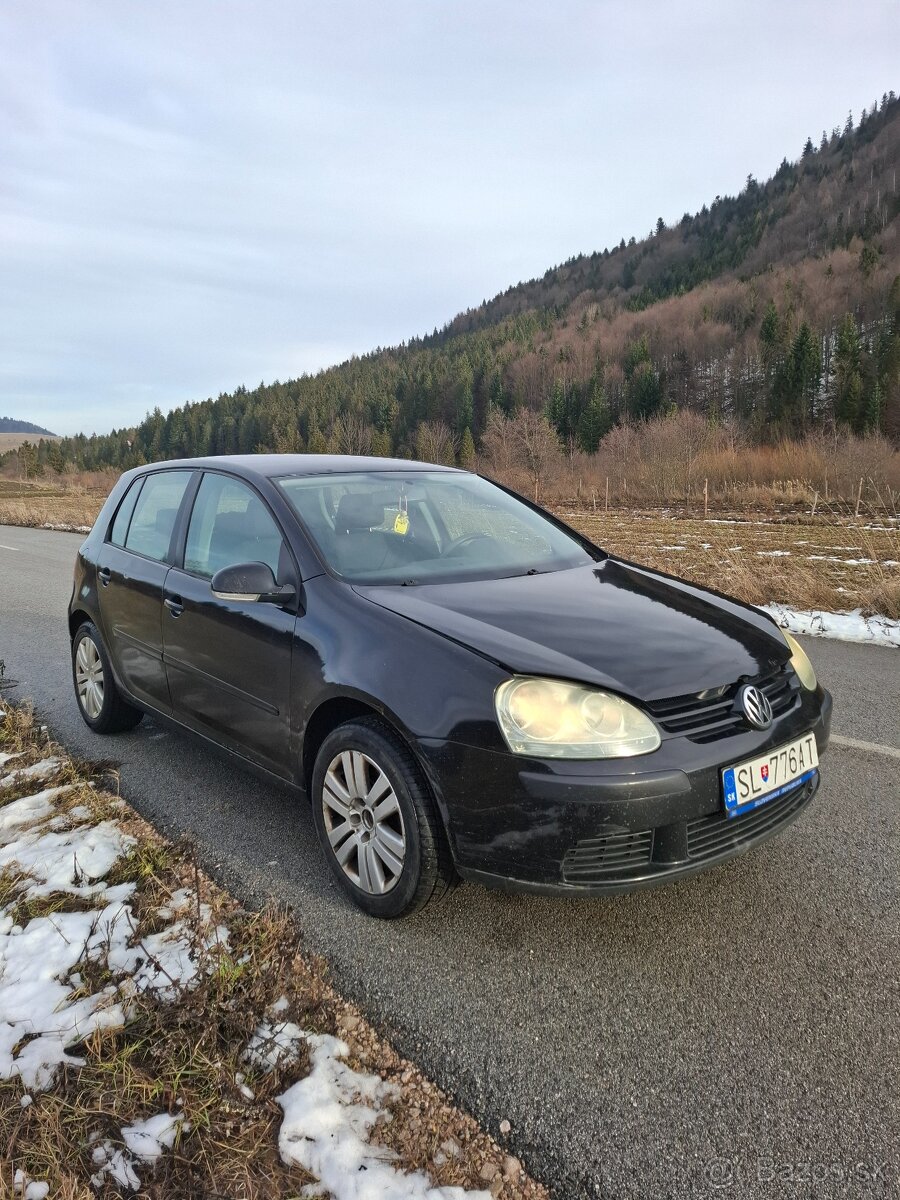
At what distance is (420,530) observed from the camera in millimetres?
3488

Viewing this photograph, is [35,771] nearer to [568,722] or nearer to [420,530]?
[420,530]

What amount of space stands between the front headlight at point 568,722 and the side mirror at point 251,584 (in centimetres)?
109

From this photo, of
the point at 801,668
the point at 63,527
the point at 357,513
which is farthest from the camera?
the point at 63,527

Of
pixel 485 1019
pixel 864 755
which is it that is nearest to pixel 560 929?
pixel 485 1019

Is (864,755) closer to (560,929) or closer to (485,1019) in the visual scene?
(560,929)

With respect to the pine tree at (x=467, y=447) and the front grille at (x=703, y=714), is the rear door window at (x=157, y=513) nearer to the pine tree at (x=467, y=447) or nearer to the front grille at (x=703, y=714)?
the front grille at (x=703, y=714)

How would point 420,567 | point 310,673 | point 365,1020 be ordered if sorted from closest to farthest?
point 365,1020 → point 310,673 → point 420,567

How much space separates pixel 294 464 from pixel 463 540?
3.02 feet

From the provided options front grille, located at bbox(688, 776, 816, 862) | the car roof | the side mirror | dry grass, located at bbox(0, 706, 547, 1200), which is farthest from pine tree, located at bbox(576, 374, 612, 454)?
dry grass, located at bbox(0, 706, 547, 1200)

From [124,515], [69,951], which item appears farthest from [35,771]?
[69,951]

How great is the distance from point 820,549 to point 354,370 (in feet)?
423

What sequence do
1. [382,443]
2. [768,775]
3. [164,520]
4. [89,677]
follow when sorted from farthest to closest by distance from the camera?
[382,443] < [89,677] < [164,520] < [768,775]

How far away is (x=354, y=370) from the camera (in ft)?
444

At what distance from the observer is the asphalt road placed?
67.6 inches
